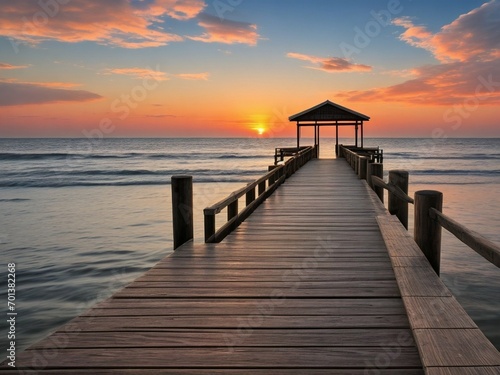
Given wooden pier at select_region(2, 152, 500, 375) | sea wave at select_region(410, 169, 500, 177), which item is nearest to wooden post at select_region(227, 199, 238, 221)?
wooden pier at select_region(2, 152, 500, 375)

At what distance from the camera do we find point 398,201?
23.3 feet

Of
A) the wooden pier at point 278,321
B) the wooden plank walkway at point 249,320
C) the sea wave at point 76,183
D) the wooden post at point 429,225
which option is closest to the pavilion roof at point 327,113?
the sea wave at point 76,183

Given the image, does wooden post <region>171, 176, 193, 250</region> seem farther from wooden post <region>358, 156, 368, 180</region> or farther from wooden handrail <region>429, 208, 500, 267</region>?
wooden post <region>358, 156, 368, 180</region>

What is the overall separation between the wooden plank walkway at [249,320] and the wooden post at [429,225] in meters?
0.50

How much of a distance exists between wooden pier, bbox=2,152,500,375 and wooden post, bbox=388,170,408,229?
47.2 inches

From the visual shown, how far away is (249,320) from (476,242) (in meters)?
1.83

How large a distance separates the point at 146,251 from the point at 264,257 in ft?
23.0

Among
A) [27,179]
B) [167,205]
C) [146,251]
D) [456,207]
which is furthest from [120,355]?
[27,179]

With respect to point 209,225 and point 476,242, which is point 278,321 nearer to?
point 476,242

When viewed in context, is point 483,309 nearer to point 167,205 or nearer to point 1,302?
point 1,302

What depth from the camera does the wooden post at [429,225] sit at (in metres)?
4.44

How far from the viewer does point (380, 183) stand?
765 centimetres

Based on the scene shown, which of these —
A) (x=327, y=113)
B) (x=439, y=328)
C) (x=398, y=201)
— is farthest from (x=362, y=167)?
(x=327, y=113)

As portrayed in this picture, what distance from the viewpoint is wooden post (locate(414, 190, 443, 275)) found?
444 centimetres
